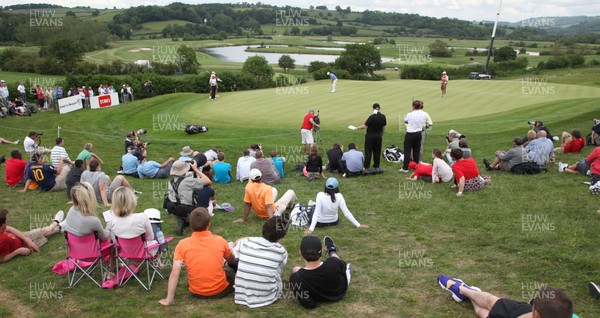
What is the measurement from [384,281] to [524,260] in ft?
8.00

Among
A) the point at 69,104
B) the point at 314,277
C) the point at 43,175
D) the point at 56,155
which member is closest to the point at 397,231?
the point at 314,277

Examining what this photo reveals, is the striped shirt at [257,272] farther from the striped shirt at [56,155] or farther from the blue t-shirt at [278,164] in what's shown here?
the striped shirt at [56,155]

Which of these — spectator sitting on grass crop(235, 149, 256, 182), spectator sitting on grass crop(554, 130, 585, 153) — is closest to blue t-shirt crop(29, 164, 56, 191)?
spectator sitting on grass crop(235, 149, 256, 182)

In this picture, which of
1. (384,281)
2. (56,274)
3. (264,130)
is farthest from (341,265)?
(264,130)

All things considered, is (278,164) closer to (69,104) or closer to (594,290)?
(594,290)

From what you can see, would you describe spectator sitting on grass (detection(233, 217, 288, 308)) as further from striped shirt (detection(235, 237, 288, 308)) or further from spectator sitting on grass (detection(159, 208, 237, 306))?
spectator sitting on grass (detection(159, 208, 237, 306))

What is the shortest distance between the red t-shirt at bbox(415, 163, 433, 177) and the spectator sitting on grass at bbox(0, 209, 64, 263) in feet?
31.1

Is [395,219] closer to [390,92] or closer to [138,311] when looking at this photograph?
[138,311]

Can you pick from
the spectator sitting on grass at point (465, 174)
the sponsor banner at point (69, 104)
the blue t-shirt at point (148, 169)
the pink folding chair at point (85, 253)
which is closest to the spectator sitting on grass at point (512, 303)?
the spectator sitting on grass at point (465, 174)

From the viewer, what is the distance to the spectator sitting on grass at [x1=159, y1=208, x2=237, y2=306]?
6.59 metres

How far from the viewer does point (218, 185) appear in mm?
14344

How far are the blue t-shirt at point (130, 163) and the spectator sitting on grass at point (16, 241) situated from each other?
20.4 feet

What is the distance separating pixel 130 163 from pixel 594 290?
13.4m

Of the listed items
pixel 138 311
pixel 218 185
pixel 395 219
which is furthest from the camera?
pixel 218 185
